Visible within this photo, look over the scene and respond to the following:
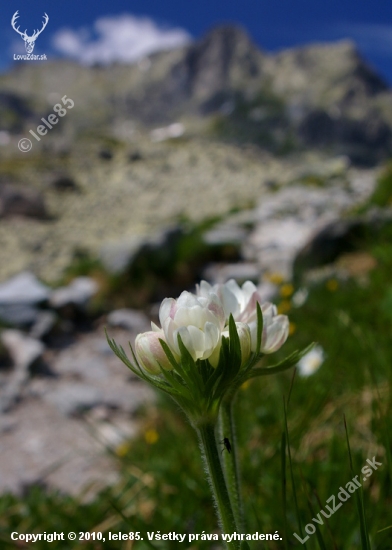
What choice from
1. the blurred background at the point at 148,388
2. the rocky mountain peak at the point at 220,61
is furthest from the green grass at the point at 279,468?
the rocky mountain peak at the point at 220,61

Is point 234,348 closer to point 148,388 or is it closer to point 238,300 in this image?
point 238,300

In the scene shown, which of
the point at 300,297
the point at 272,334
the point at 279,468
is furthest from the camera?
the point at 300,297

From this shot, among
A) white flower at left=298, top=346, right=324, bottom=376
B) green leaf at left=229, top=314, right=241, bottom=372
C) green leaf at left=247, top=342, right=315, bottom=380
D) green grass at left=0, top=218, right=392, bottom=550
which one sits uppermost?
green leaf at left=229, top=314, right=241, bottom=372

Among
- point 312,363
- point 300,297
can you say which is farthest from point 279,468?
point 300,297

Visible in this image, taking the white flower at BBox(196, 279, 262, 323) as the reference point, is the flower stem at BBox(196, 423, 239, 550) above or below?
below

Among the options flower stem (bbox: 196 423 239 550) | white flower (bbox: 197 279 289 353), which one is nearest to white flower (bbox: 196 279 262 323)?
white flower (bbox: 197 279 289 353)

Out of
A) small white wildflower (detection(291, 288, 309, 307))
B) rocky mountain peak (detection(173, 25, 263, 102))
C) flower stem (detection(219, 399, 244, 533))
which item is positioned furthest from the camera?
rocky mountain peak (detection(173, 25, 263, 102))

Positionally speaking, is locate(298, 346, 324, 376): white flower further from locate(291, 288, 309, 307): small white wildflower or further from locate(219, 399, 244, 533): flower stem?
locate(219, 399, 244, 533): flower stem
